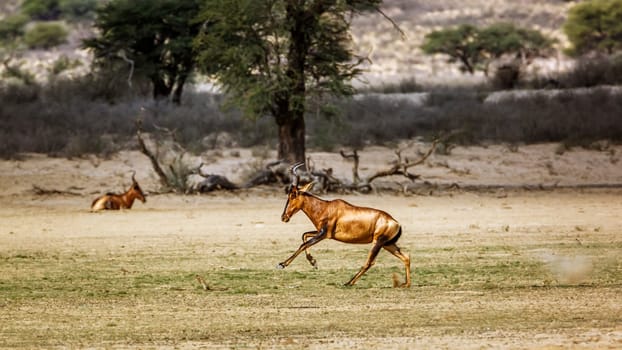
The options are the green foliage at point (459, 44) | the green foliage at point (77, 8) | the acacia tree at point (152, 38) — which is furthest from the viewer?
the green foliage at point (77, 8)

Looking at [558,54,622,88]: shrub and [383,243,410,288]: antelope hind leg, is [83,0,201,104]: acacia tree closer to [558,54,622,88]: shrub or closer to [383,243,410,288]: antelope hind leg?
[558,54,622,88]: shrub

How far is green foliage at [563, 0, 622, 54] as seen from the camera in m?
56.8

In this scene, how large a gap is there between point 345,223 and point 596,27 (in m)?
48.2

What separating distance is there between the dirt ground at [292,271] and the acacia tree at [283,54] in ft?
5.57

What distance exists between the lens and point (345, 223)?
11422 millimetres

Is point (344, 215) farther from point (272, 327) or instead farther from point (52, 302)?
point (52, 302)

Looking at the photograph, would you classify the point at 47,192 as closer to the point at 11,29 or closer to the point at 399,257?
the point at 399,257

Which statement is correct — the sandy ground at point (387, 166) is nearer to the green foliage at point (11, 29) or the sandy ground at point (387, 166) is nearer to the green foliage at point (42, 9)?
the green foliage at point (11, 29)

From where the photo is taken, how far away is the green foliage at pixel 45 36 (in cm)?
6419

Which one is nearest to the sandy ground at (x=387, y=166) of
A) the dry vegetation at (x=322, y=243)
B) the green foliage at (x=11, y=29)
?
the dry vegetation at (x=322, y=243)

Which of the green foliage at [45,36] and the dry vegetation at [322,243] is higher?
the green foliage at [45,36]

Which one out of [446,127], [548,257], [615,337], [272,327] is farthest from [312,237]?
[446,127]

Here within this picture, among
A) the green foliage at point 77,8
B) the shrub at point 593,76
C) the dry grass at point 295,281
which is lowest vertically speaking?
the dry grass at point 295,281

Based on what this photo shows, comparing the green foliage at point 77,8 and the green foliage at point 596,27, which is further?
the green foliage at point 77,8
